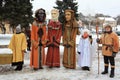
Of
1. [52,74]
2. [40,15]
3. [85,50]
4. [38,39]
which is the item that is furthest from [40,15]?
[52,74]

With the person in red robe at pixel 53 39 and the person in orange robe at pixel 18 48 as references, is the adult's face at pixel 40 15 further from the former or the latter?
the person in orange robe at pixel 18 48

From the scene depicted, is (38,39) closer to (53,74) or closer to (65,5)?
(53,74)

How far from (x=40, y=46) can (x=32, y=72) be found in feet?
3.02

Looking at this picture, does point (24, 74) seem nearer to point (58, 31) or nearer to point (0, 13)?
point (58, 31)

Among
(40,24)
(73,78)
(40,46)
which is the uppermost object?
(40,24)

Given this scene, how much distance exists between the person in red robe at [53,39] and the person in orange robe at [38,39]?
211 mm

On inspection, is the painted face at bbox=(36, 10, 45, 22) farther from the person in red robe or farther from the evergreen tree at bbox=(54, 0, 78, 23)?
the evergreen tree at bbox=(54, 0, 78, 23)

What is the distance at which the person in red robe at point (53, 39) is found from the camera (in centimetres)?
1127

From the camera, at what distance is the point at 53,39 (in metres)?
11.3

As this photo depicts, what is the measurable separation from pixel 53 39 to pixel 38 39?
509 millimetres

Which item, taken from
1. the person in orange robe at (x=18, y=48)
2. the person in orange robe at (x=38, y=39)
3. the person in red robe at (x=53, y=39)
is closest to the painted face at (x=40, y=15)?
the person in orange robe at (x=38, y=39)

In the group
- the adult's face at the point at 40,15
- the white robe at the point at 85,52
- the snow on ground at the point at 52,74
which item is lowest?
the snow on ground at the point at 52,74

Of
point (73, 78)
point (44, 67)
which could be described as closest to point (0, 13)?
point (44, 67)

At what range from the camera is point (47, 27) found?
11.3 m
